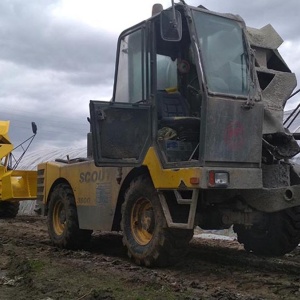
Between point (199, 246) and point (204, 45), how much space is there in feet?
12.5

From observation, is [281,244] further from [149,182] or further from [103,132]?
[103,132]

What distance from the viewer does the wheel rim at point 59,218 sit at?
28.5ft

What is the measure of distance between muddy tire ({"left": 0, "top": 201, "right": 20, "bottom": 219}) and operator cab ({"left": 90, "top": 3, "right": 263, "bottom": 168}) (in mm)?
9860

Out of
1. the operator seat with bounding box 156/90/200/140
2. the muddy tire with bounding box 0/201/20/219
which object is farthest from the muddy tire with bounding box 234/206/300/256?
the muddy tire with bounding box 0/201/20/219

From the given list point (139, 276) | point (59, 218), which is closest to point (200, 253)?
point (139, 276)

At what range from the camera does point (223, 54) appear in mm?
5910

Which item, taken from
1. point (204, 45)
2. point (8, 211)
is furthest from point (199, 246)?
point (8, 211)

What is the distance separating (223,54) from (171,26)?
2.50 feet

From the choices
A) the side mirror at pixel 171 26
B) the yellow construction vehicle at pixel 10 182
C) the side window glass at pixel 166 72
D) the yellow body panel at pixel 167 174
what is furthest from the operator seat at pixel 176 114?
the yellow construction vehicle at pixel 10 182

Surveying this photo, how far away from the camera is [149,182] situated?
245 inches

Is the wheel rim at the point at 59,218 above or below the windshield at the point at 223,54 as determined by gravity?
below

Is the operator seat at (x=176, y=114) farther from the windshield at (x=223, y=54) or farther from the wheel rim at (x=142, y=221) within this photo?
the wheel rim at (x=142, y=221)

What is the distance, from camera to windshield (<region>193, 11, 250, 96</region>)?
575 centimetres

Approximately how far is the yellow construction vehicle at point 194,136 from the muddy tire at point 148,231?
0.04 feet
